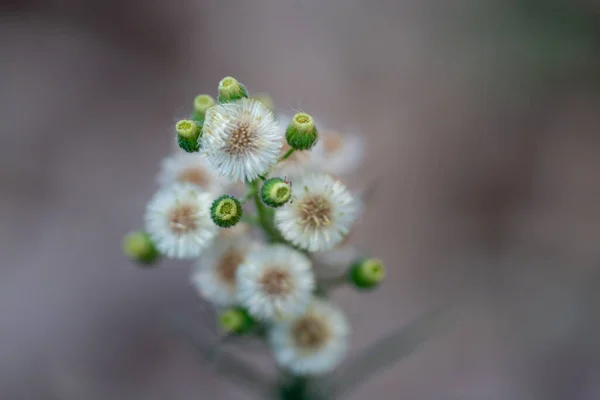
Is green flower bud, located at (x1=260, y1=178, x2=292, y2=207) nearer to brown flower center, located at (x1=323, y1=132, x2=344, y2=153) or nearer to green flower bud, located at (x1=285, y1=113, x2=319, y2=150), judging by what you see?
green flower bud, located at (x1=285, y1=113, x2=319, y2=150)

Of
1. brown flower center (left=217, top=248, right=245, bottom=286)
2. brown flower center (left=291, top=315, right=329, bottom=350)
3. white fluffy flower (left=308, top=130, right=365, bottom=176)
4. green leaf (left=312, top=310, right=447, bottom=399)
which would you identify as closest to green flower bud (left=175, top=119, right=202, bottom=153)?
brown flower center (left=217, top=248, right=245, bottom=286)

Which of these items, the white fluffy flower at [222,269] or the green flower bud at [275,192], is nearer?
the green flower bud at [275,192]

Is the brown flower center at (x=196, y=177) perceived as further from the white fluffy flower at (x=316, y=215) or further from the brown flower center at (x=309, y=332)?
the brown flower center at (x=309, y=332)

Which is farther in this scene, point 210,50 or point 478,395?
point 210,50

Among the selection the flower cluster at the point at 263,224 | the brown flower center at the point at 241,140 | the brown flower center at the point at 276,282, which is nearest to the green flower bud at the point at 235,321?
the flower cluster at the point at 263,224

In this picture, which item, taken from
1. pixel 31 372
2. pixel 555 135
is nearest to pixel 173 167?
pixel 31 372

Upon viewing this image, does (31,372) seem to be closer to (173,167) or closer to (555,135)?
(173,167)
